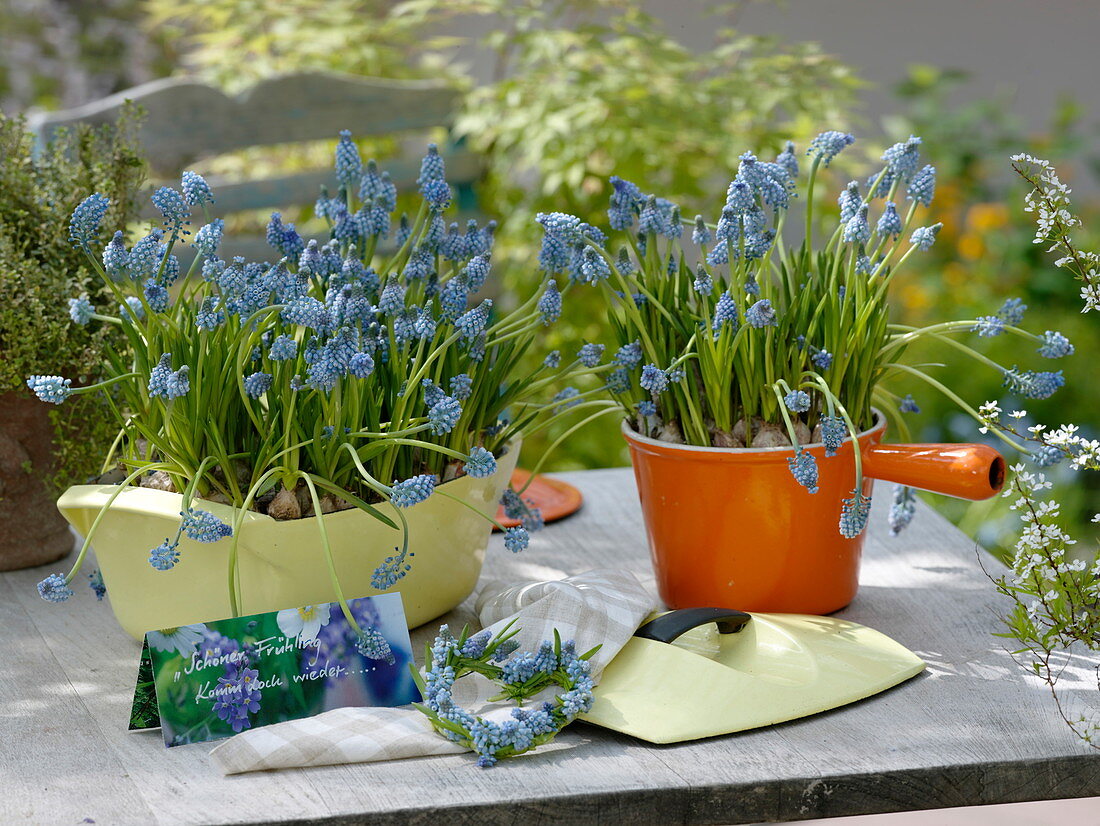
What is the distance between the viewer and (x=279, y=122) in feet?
9.37

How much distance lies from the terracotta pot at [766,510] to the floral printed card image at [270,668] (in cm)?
30

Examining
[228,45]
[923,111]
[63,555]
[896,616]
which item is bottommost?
[896,616]

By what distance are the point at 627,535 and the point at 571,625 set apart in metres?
0.45

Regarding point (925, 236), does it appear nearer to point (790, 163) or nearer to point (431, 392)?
point (790, 163)

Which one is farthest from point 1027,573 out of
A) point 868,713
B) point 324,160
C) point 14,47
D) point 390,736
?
point 14,47

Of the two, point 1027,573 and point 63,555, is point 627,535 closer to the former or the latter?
point 1027,573

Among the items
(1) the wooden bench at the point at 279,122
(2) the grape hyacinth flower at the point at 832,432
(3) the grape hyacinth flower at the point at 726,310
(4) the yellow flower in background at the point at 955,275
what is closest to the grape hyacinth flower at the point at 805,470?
(2) the grape hyacinth flower at the point at 832,432

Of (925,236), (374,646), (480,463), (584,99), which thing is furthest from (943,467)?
(584,99)

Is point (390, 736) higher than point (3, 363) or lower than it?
lower

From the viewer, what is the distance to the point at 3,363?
1.10m

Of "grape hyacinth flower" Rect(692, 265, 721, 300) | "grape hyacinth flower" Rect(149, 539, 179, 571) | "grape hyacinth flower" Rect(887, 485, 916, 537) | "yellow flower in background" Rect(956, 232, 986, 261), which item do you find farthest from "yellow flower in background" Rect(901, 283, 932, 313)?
"grape hyacinth flower" Rect(149, 539, 179, 571)

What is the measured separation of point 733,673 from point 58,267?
82cm

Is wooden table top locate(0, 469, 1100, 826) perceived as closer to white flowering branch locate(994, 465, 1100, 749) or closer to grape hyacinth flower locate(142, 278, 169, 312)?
white flowering branch locate(994, 465, 1100, 749)

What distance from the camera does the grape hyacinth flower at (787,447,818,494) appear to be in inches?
35.8
